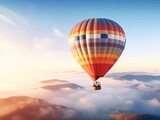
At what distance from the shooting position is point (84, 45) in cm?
9225

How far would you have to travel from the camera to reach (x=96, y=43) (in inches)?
3615

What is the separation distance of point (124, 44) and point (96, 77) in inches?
616

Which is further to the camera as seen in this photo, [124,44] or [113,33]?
[124,44]

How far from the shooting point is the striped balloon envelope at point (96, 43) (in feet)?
301

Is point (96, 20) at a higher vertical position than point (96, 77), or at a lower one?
higher

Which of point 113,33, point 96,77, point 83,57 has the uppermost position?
point 113,33

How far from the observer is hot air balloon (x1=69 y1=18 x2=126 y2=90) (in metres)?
91.6

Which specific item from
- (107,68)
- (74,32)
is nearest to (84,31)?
(74,32)

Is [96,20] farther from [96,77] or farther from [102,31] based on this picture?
[96,77]

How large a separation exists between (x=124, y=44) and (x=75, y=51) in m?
15.8

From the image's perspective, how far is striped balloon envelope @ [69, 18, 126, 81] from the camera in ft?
301

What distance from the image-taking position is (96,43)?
301 feet

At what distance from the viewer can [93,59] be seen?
91.8 metres

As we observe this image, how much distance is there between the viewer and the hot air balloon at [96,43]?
91.6 m
